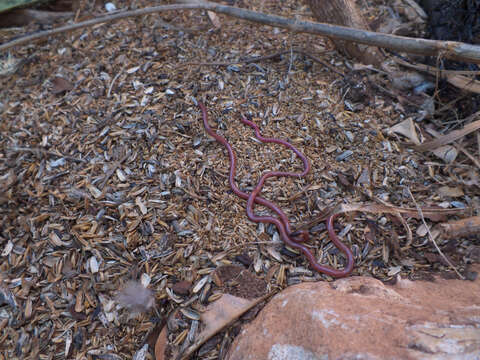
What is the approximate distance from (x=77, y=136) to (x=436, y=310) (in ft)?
13.6

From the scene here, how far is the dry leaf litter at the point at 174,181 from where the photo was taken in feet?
10.6

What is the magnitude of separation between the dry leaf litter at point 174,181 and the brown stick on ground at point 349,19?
25cm

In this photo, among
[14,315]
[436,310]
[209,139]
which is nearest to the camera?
[436,310]

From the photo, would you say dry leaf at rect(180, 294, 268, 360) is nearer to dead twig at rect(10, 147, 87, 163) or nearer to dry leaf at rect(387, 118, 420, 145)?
dead twig at rect(10, 147, 87, 163)

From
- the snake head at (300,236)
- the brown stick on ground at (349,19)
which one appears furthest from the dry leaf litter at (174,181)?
the brown stick on ground at (349,19)

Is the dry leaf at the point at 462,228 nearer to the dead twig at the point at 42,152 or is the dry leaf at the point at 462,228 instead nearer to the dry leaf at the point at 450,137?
the dry leaf at the point at 450,137

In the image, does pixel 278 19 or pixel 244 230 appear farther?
pixel 278 19

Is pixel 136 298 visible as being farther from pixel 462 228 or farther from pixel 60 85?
pixel 60 85

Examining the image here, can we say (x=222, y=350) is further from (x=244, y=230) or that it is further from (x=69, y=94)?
(x=69, y=94)

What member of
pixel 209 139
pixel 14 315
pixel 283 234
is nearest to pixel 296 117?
pixel 209 139

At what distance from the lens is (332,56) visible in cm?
507

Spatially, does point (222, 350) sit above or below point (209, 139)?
below

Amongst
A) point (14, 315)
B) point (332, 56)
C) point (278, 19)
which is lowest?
point (14, 315)

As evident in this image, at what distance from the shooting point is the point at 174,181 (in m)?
3.87
